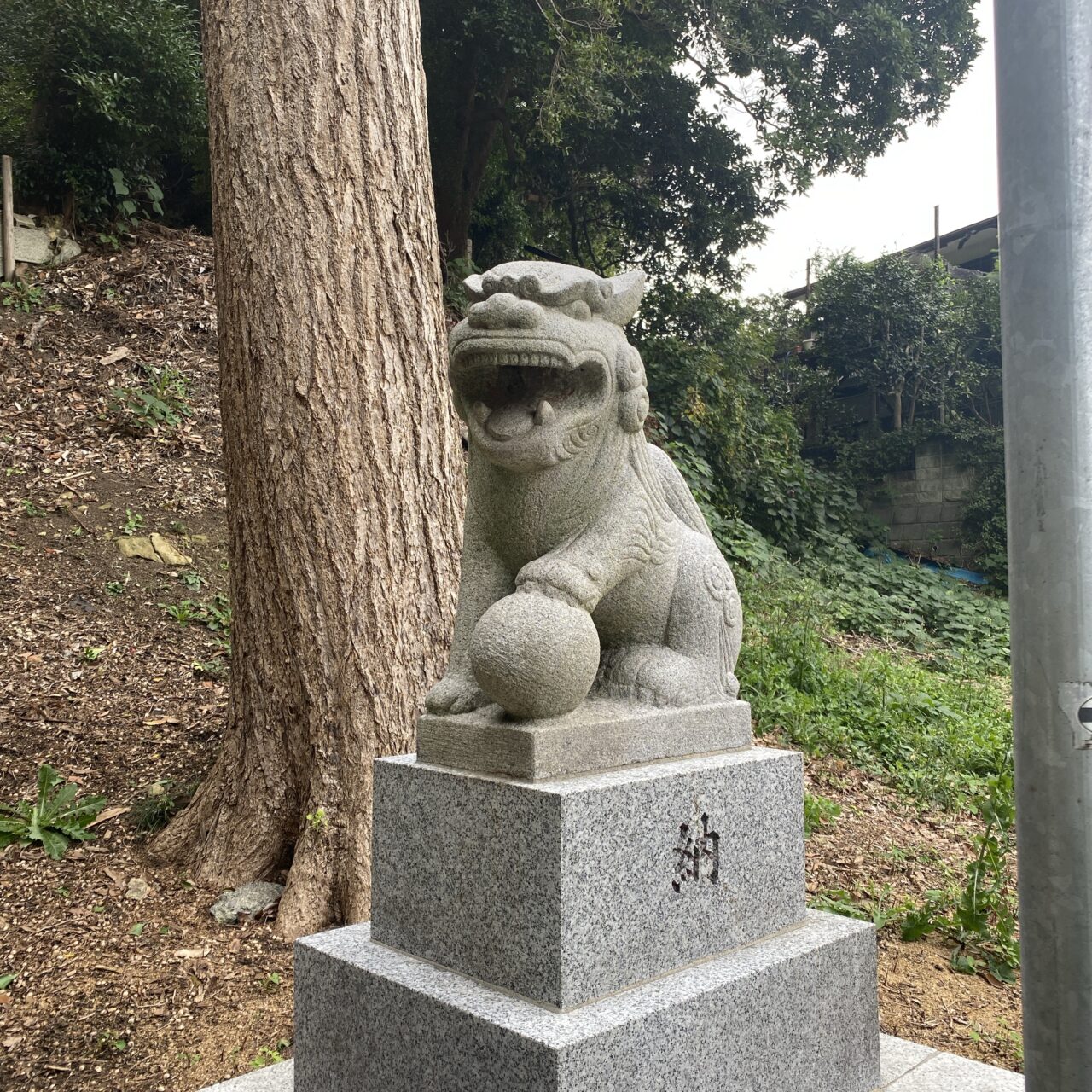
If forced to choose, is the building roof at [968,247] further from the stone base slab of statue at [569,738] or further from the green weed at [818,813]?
the stone base slab of statue at [569,738]

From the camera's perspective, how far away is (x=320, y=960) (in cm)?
273

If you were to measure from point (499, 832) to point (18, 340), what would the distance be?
810 centimetres

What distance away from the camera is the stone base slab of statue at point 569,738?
94.7 inches

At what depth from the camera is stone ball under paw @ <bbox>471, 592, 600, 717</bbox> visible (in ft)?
7.64

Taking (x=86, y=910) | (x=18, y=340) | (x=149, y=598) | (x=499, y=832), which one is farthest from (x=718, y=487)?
(x=499, y=832)

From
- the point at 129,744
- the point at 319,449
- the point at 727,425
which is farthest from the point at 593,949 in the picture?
the point at 727,425

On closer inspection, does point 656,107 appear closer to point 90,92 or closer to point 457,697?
point 90,92

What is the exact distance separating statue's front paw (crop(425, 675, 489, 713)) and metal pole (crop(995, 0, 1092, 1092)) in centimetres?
133

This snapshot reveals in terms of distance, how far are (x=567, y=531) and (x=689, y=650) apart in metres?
0.54

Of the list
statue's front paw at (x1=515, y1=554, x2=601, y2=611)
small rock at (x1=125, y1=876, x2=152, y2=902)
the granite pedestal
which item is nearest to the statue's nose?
statue's front paw at (x1=515, y1=554, x2=601, y2=611)

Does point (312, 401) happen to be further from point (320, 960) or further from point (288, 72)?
point (320, 960)

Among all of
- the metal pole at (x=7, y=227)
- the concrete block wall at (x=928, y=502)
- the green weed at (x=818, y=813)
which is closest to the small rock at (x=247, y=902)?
the green weed at (x=818, y=813)

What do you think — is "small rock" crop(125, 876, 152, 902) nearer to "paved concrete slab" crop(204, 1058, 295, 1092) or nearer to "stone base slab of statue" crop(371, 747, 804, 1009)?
"paved concrete slab" crop(204, 1058, 295, 1092)

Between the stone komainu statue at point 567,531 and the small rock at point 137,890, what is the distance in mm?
2277
